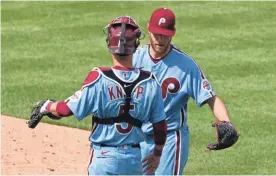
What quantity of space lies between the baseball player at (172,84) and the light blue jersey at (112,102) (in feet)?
3.26

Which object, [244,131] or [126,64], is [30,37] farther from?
[126,64]

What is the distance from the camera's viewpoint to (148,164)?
6.27 meters

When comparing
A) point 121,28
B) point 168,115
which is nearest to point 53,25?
point 168,115

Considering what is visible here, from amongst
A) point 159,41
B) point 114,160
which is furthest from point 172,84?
point 114,160

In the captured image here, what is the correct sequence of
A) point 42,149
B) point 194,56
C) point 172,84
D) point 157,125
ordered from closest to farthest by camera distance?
1. point 157,125
2. point 172,84
3. point 42,149
4. point 194,56

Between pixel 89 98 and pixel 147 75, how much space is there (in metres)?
0.45

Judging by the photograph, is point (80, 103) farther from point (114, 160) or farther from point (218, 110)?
point (218, 110)

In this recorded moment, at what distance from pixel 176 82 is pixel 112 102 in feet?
4.33

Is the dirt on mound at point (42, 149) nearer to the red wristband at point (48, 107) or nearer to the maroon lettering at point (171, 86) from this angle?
the maroon lettering at point (171, 86)

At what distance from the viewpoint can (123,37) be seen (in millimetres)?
5566

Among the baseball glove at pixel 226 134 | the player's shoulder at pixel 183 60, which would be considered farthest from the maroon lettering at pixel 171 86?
the baseball glove at pixel 226 134

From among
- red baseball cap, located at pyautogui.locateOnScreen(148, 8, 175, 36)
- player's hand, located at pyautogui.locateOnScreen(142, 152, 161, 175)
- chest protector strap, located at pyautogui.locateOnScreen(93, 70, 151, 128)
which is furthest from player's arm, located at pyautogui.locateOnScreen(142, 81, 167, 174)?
red baseball cap, located at pyautogui.locateOnScreen(148, 8, 175, 36)

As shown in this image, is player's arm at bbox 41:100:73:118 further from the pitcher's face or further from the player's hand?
the pitcher's face

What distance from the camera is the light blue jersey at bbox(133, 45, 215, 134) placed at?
6699mm
